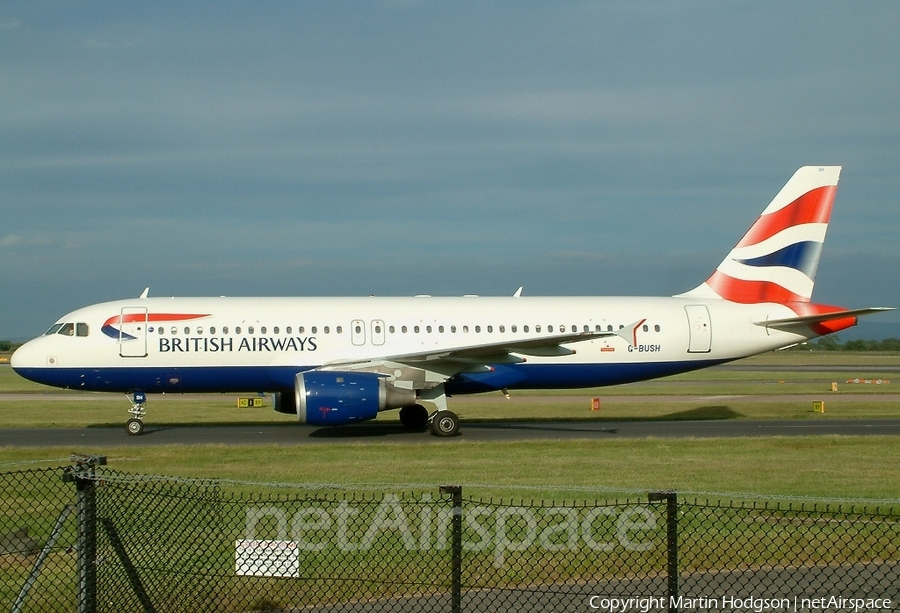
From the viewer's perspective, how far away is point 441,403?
23938 millimetres

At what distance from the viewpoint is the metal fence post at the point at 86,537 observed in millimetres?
6703

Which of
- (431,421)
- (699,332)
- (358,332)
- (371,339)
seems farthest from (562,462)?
(699,332)

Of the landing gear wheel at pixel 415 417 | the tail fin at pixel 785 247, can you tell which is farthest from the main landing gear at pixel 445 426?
the tail fin at pixel 785 247

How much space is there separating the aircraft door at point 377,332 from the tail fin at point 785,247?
9.26 m

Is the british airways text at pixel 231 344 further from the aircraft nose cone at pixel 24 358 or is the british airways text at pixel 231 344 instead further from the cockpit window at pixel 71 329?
the aircraft nose cone at pixel 24 358

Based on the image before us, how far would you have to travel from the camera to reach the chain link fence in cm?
755

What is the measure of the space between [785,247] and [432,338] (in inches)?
426

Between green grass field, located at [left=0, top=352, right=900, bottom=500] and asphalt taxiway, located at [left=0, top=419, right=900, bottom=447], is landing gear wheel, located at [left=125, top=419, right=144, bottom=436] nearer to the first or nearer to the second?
asphalt taxiway, located at [left=0, top=419, right=900, bottom=447]

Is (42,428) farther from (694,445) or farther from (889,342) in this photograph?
(889,342)

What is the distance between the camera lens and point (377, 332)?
25.4 metres

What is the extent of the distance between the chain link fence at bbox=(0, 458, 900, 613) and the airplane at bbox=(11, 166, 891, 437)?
12.0m

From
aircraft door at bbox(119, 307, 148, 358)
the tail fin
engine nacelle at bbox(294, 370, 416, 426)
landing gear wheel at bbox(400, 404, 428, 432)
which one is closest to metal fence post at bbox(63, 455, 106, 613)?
engine nacelle at bbox(294, 370, 416, 426)

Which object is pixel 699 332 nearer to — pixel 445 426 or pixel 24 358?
pixel 445 426

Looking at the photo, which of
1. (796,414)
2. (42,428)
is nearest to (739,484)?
(796,414)
